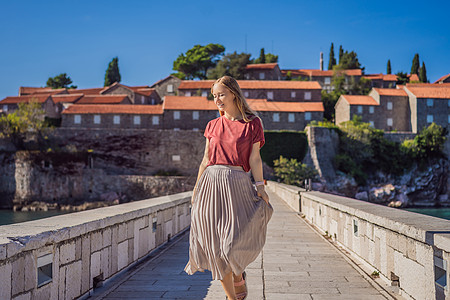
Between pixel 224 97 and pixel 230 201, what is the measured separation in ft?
2.75

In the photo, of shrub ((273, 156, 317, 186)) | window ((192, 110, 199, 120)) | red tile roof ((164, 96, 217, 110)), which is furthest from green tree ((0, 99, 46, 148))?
shrub ((273, 156, 317, 186))

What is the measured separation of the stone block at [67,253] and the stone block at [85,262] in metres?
0.20

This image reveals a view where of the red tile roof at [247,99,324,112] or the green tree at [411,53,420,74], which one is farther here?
the green tree at [411,53,420,74]

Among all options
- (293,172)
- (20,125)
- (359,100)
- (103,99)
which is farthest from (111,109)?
(359,100)

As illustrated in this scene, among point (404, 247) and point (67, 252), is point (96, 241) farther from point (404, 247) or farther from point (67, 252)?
point (404, 247)

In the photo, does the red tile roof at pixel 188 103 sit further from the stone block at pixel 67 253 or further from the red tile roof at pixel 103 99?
the stone block at pixel 67 253

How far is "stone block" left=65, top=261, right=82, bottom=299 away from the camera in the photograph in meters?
3.73

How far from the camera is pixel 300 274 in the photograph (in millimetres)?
5074

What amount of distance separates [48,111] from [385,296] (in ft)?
180

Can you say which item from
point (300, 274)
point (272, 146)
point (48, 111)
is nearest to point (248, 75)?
point (272, 146)

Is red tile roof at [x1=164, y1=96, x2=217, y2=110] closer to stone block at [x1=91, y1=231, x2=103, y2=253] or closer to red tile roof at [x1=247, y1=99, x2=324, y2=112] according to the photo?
red tile roof at [x1=247, y1=99, x2=324, y2=112]

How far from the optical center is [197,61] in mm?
70625

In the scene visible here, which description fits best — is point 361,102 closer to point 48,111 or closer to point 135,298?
point 48,111

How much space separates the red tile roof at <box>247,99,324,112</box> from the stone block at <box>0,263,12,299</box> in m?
47.2
